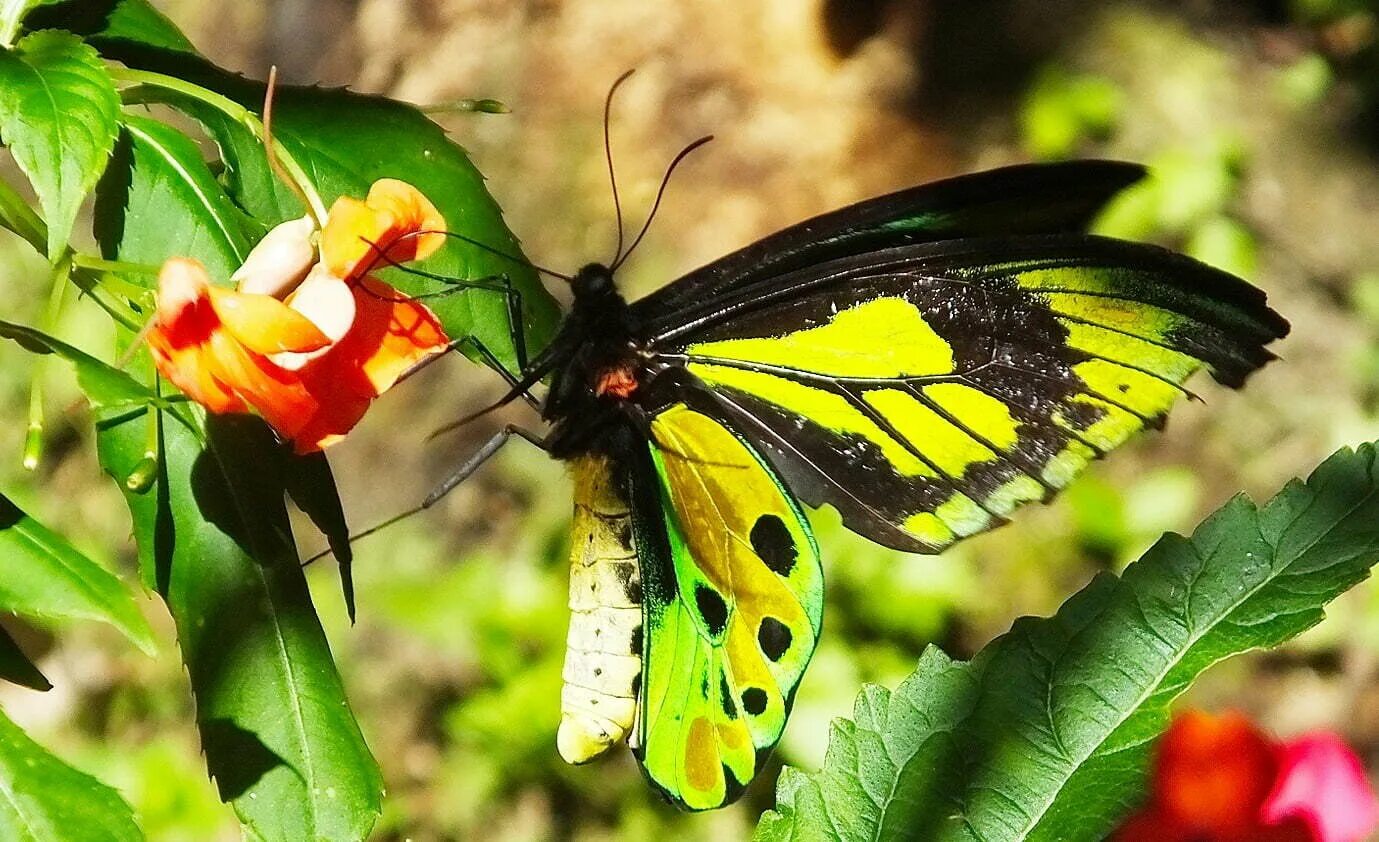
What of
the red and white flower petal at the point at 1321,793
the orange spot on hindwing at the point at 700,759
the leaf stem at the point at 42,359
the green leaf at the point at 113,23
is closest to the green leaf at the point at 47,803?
the leaf stem at the point at 42,359

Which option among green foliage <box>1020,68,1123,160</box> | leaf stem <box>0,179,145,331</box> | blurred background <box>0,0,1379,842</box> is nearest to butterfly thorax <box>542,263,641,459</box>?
leaf stem <box>0,179,145,331</box>

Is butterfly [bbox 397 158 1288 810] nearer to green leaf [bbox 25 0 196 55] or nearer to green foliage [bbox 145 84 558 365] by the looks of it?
green foliage [bbox 145 84 558 365]

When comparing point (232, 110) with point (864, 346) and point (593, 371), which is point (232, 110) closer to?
point (593, 371)

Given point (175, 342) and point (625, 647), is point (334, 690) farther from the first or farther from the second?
point (625, 647)

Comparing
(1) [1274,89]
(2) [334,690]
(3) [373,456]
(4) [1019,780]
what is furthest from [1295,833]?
(1) [1274,89]

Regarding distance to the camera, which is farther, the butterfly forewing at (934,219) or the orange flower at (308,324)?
the butterfly forewing at (934,219)

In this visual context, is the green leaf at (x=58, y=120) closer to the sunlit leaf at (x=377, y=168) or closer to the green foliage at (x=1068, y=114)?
the sunlit leaf at (x=377, y=168)

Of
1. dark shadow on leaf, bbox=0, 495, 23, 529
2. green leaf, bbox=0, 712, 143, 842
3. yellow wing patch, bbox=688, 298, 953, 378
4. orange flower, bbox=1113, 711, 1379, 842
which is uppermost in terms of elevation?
yellow wing patch, bbox=688, 298, 953, 378
